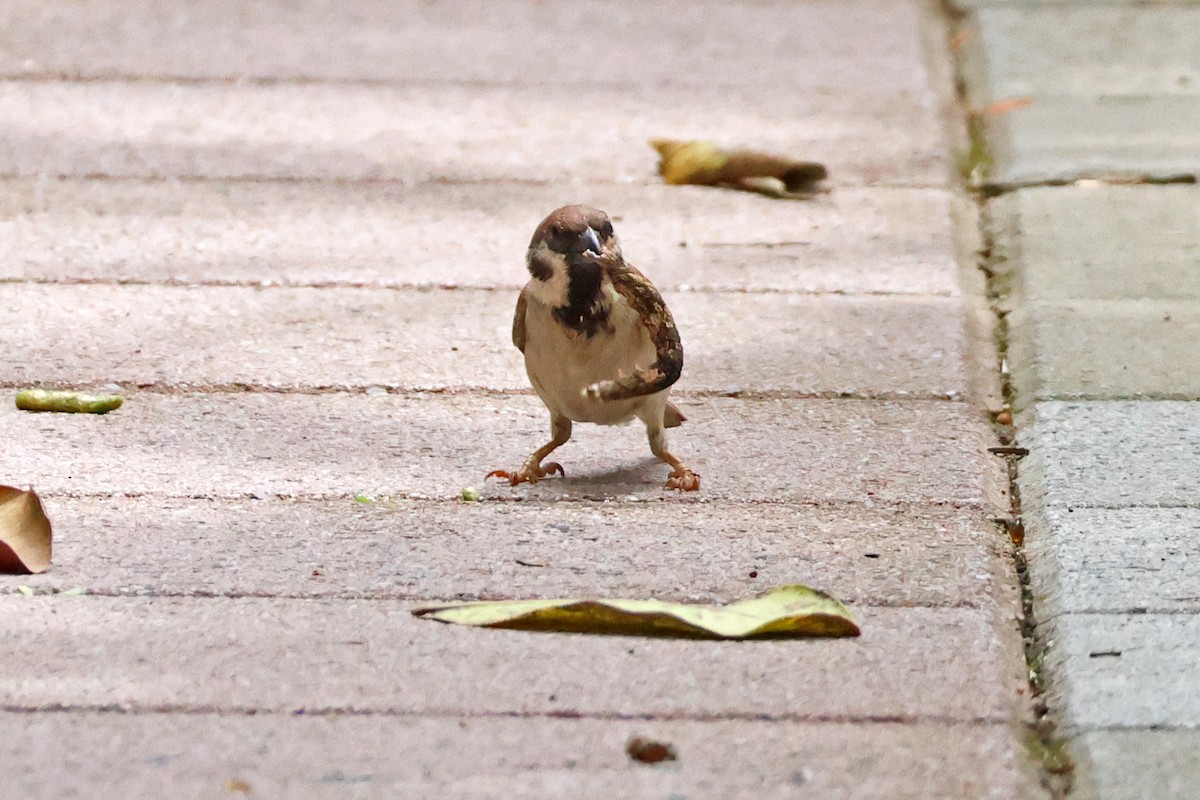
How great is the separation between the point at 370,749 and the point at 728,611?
0.66m

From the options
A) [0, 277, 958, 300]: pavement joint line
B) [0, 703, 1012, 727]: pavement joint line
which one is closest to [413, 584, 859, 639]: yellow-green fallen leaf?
[0, 703, 1012, 727]: pavement joint line

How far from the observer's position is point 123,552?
301cm

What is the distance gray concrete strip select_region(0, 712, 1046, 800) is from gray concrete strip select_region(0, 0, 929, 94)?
11.3ft

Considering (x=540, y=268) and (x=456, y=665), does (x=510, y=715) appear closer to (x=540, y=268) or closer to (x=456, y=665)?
(x=456, y=665)

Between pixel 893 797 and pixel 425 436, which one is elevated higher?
pixel 425 436

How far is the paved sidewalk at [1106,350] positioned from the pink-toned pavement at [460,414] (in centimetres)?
11

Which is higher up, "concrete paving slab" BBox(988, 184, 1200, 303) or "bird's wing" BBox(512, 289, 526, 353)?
"bird's wing" BBox(512, 289, 526, 353)

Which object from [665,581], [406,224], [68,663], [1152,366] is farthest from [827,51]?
[68,663]

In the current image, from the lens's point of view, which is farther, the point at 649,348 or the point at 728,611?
the point at 649,348

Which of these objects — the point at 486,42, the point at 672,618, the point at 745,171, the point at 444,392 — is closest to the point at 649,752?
the point at 672,618

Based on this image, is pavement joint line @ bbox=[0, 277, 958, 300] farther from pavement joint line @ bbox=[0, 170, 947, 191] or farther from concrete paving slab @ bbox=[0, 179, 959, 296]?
pavement joint line @ bbox=[0, 170, 947, 191]

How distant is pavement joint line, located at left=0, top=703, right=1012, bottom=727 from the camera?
250 centimetres

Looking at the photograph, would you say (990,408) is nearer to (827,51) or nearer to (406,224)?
(406,224)

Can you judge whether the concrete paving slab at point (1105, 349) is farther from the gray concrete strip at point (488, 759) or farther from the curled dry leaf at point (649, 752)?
the curled dry leaf at point (649, 752)
